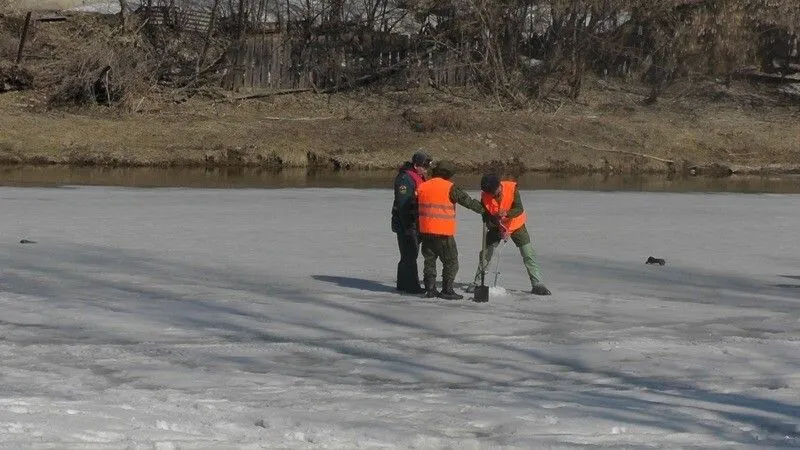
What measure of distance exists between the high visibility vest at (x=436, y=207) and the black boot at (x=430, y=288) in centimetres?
52

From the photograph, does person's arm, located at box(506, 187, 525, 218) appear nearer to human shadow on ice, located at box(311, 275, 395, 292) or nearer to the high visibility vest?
the high visibility vest

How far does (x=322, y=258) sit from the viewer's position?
17156 millimetres

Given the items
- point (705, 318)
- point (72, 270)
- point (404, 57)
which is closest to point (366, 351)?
point (705, 318)

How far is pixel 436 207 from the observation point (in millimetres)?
13742

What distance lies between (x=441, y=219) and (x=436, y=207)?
145 mm

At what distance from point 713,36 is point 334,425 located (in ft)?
121

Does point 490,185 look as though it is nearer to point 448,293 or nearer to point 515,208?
point 515,208

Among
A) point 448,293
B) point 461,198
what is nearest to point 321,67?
point 448,293

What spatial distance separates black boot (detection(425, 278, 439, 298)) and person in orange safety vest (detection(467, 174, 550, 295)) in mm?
480

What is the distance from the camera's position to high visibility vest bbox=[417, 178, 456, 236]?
13750 millimetres

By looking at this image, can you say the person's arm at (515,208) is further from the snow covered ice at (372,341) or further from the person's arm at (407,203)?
the person's arm at (407,203)

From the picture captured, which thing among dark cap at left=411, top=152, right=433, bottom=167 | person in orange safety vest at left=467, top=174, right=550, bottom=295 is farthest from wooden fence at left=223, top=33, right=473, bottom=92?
dark cap at left=411, top=152, right=433, bottom=167

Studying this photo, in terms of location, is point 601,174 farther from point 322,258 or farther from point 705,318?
point 705,318

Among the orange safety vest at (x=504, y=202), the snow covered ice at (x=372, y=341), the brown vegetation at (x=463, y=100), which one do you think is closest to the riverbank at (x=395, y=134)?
the brown vegetation at (x=463, y=100)
